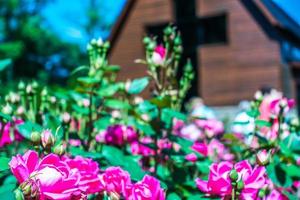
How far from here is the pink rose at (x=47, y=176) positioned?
83cm

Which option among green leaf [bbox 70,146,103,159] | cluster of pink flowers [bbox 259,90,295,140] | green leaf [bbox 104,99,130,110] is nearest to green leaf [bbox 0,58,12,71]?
green leaf [bbox 70,146,103,159]

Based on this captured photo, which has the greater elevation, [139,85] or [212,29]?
[212,29]

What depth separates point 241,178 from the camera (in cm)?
102

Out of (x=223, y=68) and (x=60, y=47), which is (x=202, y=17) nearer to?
(x=223, y=68)

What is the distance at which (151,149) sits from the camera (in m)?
1.56

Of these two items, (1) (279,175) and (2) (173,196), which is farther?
(1) (279,175)

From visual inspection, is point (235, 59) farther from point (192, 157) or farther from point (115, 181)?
point (115, 181)

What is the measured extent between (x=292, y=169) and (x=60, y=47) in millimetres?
25702

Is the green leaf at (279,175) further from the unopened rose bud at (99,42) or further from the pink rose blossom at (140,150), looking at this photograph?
the unopened rose bud at (99,42)

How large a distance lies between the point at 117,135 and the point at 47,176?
779mm

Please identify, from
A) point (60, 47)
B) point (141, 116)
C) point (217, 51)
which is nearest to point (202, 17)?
point (217, 51)

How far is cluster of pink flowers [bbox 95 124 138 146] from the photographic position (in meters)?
1.60

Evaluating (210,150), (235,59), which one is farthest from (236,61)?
(210,150)

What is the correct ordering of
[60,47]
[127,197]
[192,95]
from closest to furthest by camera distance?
[127,197], [192,95], [60,47]
